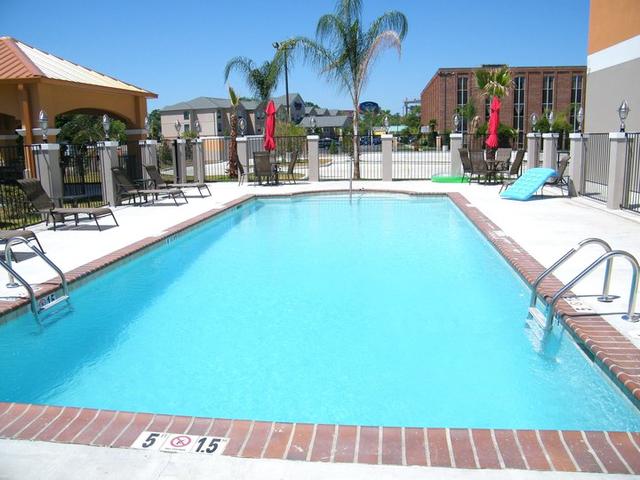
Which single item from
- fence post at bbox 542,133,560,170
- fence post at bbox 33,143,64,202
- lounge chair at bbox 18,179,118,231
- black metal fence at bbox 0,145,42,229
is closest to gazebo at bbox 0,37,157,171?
black metal fence at bbox 0,145,42,229

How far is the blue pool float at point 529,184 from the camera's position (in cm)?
1377

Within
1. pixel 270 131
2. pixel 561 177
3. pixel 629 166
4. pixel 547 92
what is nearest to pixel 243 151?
pixel 270 131

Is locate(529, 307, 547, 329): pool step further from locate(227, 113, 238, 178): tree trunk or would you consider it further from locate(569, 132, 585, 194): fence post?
locate(227, 113, 238, 178): tree trunk

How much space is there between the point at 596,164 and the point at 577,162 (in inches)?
37.2

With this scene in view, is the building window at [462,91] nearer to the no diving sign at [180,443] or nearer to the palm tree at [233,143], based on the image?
the palm tree at [233,143]

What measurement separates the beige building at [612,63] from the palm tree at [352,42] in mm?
6261

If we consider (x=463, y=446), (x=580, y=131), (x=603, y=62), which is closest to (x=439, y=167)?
(x=603, y=62)

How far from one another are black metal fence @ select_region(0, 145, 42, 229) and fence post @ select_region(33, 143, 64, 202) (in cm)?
14

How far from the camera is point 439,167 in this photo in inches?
1183

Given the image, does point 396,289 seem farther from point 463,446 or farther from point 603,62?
point 603,62

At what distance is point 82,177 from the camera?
15.8 metres

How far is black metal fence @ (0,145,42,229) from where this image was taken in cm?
1198

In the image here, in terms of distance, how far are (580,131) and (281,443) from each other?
14.4 metres

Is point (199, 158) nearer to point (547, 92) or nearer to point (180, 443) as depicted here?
point (180, 443)
